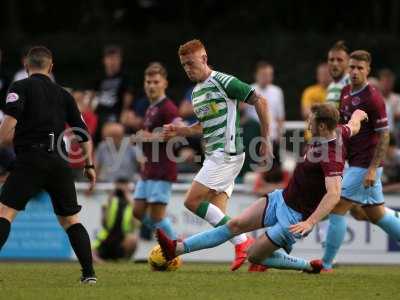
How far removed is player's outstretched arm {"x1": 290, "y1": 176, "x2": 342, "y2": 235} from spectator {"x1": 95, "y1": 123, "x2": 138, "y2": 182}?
21.2ft

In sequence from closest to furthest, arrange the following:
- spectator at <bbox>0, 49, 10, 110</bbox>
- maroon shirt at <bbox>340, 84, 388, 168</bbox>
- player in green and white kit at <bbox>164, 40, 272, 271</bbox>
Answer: player in green and white kit at <bbox>164, 40, 272, 271</bbox> → maroon shirt at <bbox>340, 84, 388, 168</bbox> → spectator at <bbox>0, 49, 10, 110</bbox>

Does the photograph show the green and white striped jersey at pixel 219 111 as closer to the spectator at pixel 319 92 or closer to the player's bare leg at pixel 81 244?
the player's bare leg at pixel 81 244

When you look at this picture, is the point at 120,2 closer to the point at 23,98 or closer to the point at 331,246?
the point at 331,246

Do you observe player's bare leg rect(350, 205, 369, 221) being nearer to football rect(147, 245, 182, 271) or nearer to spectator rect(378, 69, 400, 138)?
football rect(147, 245, 182, 271)

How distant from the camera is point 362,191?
40.8 feet

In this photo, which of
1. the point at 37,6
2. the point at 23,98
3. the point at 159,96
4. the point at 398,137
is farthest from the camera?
the point at 37,6

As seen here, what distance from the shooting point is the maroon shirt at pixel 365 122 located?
12.3 m

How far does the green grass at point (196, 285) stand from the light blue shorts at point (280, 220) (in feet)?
1.17

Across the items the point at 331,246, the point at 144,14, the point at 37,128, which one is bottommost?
the point at 331,246

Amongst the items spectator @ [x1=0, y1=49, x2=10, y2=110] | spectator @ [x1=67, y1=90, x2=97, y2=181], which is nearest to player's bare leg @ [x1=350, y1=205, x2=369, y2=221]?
spectator @ [x1=67, y1=90, x2=97, y2=181]

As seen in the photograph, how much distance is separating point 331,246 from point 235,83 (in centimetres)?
220

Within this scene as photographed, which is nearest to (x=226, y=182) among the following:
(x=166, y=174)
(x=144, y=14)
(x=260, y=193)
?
(x=166, y=174)

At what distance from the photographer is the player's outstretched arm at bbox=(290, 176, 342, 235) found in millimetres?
10258

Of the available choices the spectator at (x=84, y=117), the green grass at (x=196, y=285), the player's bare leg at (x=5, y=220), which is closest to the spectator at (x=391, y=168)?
the spectator at (x=84, y=117)
